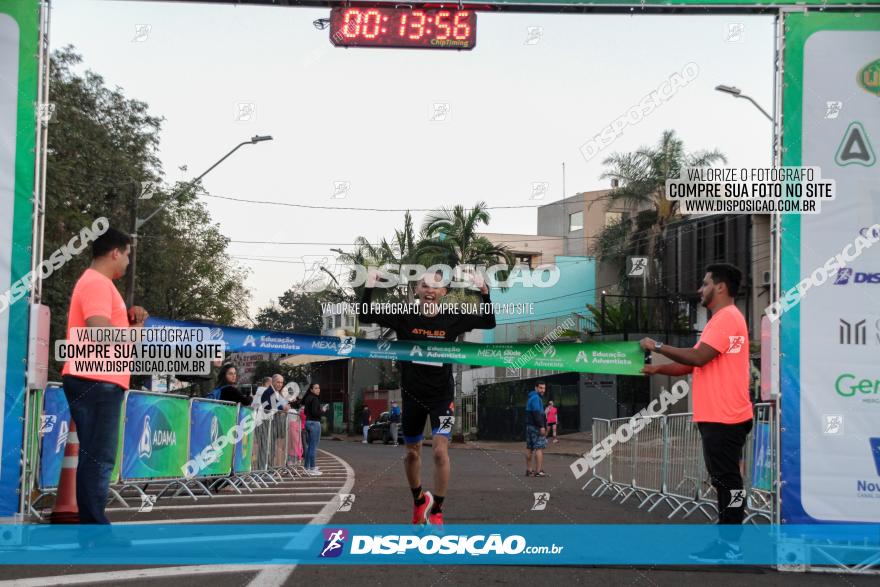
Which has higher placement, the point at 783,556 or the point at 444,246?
the point at 444,246

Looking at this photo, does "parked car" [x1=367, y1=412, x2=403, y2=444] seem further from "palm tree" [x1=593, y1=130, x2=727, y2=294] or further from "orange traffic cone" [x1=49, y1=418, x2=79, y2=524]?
"orange traffic cone" [x1=49, y1=418, x2=79, y2=524]

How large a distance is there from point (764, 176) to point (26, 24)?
5.87m

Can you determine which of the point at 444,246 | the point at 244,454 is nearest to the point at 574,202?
the point at 444,246

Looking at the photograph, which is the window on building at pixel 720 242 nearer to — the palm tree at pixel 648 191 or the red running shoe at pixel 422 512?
the palm tree at pixel 648 191

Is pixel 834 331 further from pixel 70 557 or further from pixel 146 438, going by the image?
pixel 146 438

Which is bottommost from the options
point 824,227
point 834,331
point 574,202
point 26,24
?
point 834,331

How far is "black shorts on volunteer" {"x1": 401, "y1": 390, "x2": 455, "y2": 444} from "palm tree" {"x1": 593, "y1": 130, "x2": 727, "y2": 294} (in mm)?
32548

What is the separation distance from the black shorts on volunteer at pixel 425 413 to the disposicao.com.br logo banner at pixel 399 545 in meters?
0.79

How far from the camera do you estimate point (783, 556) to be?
22.8ft

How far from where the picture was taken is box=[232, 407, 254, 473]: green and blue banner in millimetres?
13966

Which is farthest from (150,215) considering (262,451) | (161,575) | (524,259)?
(524,259)

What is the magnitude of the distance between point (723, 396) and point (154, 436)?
6.60m

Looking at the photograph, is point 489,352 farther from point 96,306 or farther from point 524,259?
point 524,259

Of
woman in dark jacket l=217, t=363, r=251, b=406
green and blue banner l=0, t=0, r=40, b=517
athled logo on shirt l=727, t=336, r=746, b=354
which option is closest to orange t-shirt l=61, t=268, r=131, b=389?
green and blue banner l=0, t=0, r=40, b=517
